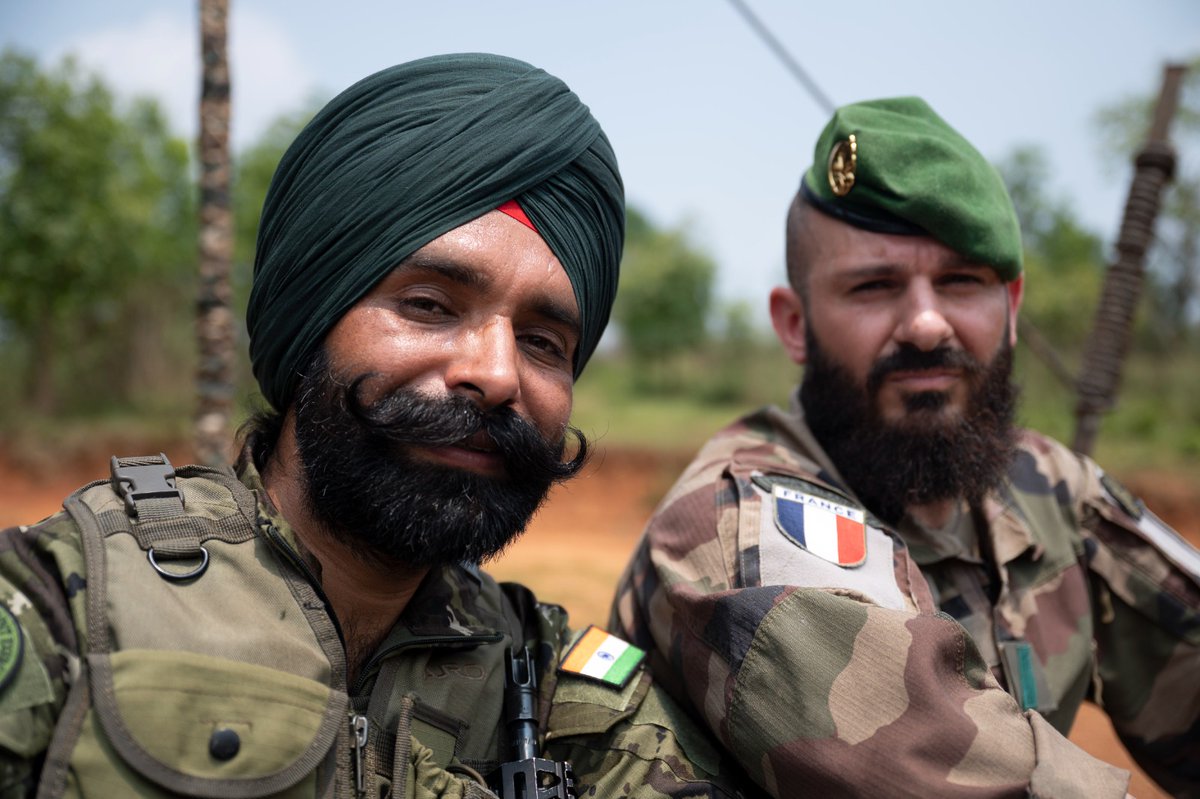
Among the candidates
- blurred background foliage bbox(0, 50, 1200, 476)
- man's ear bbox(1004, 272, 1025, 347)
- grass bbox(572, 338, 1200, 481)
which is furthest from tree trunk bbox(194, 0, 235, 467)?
blurred background foliage bbox(0, 50, 1200, 476)

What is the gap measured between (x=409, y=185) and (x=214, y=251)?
5.19 meters

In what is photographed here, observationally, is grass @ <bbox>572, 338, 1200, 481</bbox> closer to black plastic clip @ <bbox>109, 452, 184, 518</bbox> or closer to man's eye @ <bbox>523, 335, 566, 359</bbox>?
man's eye @ <bbox>523, 335, 566, 359</bbox>

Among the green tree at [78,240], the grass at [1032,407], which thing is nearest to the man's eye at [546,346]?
the grass at [1032,407]

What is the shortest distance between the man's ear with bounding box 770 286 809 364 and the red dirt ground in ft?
16.2

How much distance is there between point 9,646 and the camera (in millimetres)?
1340

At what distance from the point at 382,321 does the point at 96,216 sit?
63.3 ft

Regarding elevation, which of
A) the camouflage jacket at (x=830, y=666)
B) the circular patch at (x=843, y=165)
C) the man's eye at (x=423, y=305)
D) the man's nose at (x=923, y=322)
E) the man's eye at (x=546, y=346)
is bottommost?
the camouflage jacket at (x=830, y=666)

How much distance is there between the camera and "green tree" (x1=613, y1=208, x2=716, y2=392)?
94.7 feet

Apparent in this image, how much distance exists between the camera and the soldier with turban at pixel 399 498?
1514 mm

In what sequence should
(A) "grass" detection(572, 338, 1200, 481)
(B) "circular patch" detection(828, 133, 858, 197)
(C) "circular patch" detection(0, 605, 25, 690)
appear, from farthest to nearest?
(A) "grass" detection(572, 338, 1200, 481) → (B) "circular patch" detection(828, 133, 858, 197) → (C) "circular patch" detection(0, 605, 25, 690)

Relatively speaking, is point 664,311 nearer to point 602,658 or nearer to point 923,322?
point 923,322

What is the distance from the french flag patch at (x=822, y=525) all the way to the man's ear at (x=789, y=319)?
0.73m

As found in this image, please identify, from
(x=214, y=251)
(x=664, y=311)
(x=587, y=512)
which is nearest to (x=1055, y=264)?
(x=664, y=311)

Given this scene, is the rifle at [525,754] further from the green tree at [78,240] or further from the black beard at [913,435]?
the green tree at [78,240]
